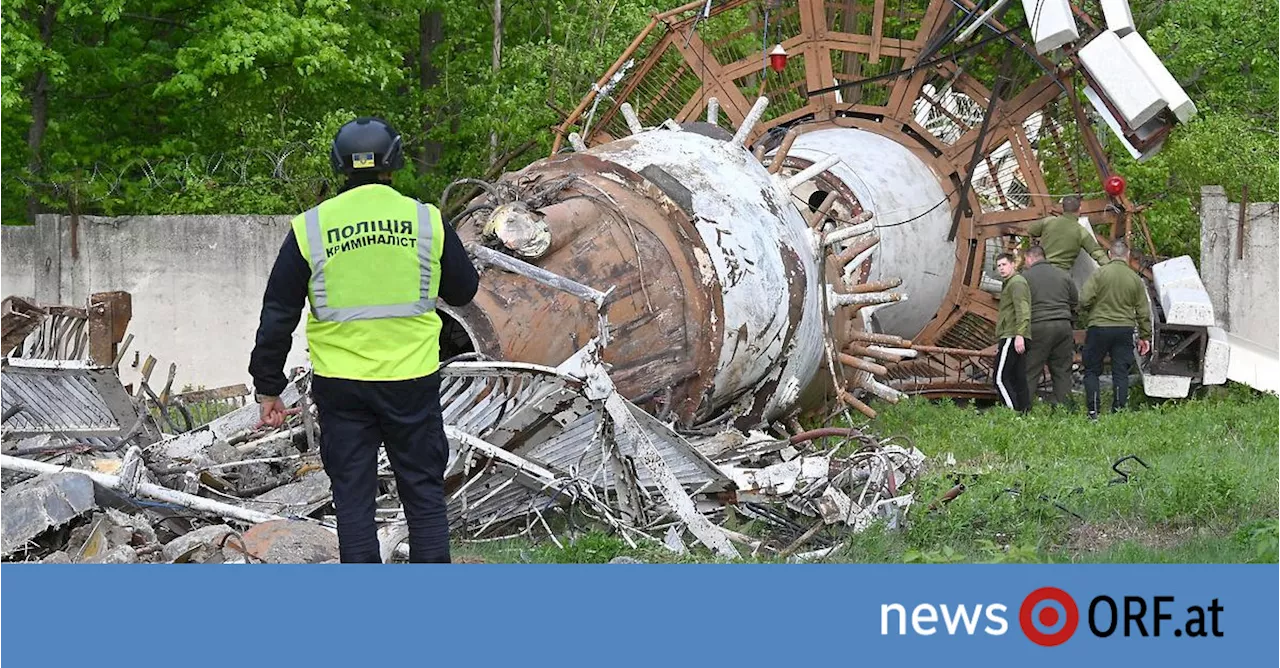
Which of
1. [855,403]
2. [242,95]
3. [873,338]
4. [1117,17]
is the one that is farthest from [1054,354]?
[242,95]

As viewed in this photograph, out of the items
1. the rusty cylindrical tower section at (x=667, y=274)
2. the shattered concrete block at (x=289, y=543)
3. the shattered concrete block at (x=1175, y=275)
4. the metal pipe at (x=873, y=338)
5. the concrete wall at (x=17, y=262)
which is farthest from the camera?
the concrete wall at (x=17, y=262)

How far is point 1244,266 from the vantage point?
48.7 ft

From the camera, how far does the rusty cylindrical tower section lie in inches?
345

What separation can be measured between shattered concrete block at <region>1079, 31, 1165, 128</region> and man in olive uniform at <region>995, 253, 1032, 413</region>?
1.69 metres

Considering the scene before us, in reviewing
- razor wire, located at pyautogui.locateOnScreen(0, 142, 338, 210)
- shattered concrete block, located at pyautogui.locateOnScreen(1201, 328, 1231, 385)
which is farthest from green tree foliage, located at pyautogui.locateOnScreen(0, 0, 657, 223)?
shattered concrete block, located at pyautogui.locateOnScreen(1201, 328, 1231, 385)

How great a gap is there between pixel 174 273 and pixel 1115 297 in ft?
25.6

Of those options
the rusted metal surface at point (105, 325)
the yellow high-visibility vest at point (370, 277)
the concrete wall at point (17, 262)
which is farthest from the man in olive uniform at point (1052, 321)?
the yellow high-visibility vest at point (370, 277)

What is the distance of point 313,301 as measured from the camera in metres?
5.72

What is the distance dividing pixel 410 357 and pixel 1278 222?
10.8 m

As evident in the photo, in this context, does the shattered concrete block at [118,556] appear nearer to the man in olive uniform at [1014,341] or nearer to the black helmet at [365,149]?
the black helmet at [365,149]

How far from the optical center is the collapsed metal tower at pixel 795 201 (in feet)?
29.8

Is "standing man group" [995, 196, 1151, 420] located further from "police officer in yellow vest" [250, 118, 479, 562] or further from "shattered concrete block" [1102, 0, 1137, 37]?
"police officer in yellow vest" [250, 118, 479, 562]

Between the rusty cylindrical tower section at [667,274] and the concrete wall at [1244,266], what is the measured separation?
554 centimetres

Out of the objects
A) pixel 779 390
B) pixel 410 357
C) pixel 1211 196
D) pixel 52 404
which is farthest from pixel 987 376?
pixel 410 357
